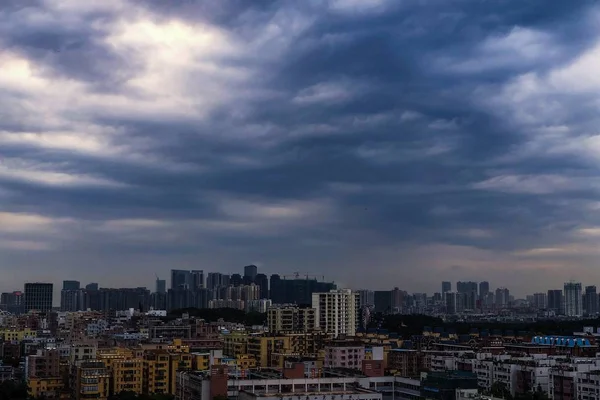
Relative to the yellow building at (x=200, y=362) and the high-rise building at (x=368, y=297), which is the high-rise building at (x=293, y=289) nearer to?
the high-rise building at (x=368, y=297)

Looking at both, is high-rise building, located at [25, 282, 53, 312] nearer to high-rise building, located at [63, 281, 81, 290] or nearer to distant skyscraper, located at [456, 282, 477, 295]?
high-rise building, located at [63, 281, 81, 290]

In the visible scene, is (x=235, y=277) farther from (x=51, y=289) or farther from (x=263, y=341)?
(x=263, y=341)

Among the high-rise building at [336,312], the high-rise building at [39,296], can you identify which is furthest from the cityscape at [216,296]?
the high-rise building at [336,312]

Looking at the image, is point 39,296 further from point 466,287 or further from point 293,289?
point 466,287

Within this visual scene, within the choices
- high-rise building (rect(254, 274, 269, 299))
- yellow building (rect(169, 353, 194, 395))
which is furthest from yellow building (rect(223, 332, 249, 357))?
high-rise building (rect(254, 274, 269, 299))

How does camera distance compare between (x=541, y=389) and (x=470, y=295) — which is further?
(x=470, y=295)

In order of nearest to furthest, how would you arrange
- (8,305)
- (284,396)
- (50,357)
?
(284,396)
(50,357)
(8,305)

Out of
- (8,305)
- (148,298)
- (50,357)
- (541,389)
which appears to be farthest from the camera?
(8,305)

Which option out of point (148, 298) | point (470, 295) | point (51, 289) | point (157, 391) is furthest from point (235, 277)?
point (157, 391)
